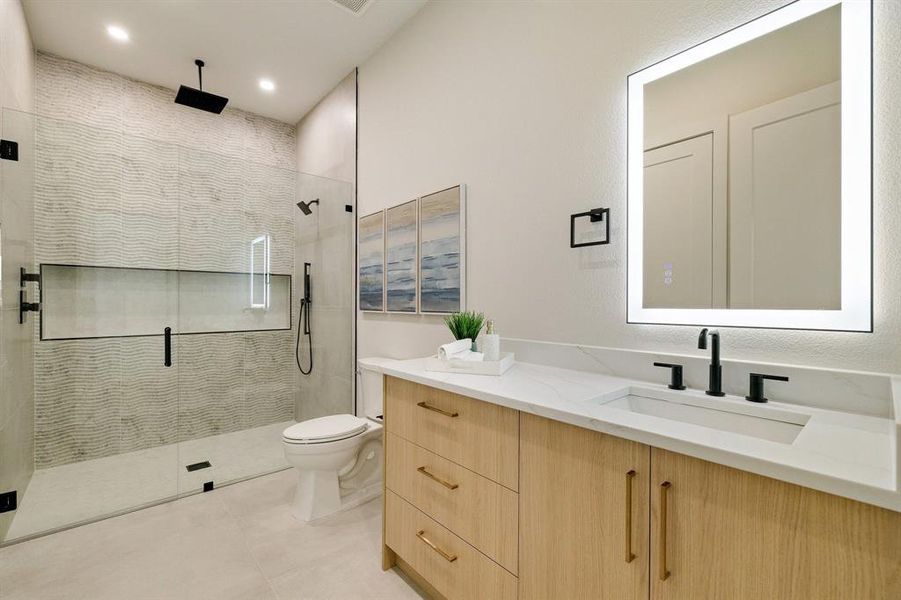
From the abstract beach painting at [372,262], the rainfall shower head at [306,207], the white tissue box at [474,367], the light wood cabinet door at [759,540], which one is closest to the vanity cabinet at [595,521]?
the light wood cabinet door at [759,540]

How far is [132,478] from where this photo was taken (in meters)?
2.50

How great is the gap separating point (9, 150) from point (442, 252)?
7.27ft

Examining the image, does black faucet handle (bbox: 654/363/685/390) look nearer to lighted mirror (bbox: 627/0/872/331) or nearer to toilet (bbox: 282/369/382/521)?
lighted mirror (bbox: 627/0/872/331)

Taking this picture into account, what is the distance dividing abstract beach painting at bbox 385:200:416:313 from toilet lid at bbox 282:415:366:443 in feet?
2.44

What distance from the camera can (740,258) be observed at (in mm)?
1290

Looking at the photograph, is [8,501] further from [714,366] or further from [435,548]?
[714,366]

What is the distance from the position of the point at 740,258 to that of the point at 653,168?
16.9 inches

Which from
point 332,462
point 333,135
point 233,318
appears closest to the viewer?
point 332,462

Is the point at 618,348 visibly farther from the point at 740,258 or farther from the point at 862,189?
the point at 862,189

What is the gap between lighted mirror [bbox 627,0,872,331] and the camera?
1.08m

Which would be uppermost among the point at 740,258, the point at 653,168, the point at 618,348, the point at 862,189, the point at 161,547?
the point at 653,168

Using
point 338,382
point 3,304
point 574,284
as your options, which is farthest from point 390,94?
point 3,304

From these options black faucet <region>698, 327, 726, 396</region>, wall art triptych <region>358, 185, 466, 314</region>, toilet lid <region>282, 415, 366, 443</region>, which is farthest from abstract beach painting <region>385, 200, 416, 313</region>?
black faucet <region>698, 327, 726, 396</region>

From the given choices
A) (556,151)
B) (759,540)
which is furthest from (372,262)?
(759,540)
